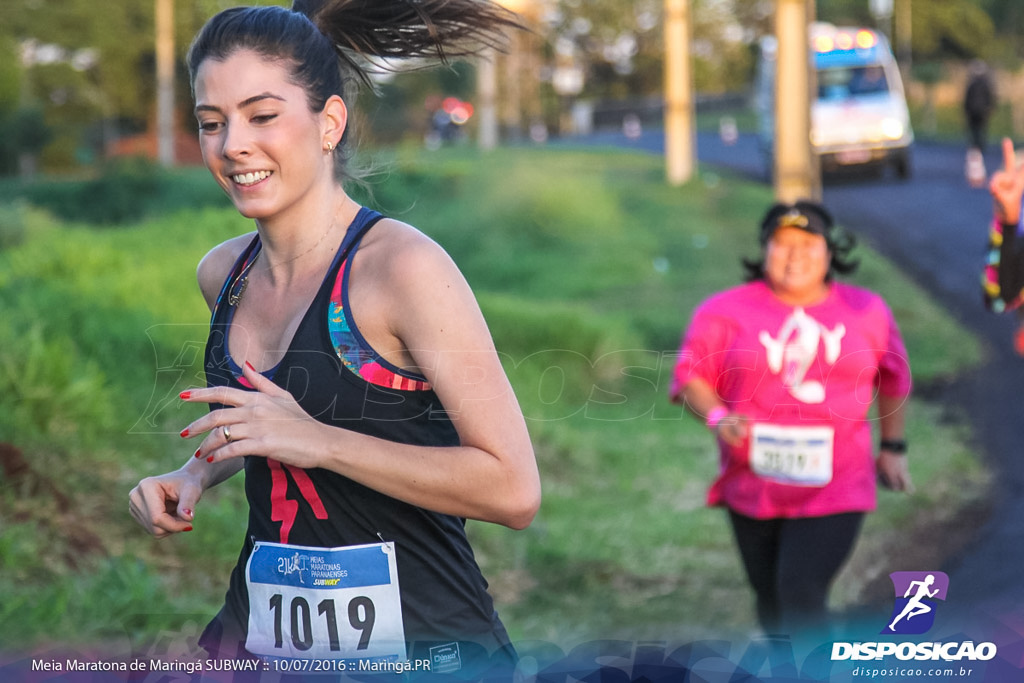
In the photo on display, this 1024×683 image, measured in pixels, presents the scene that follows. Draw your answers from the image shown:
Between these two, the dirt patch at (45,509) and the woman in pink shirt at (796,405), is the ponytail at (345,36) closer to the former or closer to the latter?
the woman in pink shirt at (796,405)

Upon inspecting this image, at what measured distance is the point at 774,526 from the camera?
4.55 m

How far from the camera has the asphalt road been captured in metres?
6.05

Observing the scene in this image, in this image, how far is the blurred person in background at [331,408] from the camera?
2219mm

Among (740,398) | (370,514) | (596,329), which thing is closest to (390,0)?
(370,514)

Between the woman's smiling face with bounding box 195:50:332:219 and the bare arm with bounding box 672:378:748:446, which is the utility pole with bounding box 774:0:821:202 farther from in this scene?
the woman's smiling face with bounding box 195:50:332:219

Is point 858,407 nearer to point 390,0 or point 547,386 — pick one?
point 390,0

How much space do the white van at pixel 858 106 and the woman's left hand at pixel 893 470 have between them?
17474 mm

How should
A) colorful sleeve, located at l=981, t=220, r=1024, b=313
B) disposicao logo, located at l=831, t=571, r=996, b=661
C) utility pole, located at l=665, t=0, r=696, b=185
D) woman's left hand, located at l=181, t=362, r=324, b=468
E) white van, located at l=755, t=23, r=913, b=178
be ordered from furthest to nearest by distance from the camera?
white van, located at l=755, t=23, r=913, b=178 → utility pole, located at l=665, t=0, r=696, b=185 → colorful sleeve, located at l=981, t=220, r=1024, b=313 → disposicao logo, located at l=831, t=571, r=996, b=661 → woman's left hand, located at l=181, t=362, r=324, b=468

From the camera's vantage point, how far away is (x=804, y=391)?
4523mm

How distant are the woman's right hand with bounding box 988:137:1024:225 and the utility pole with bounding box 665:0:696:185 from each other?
1550 cm

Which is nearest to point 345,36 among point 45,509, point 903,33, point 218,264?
point 218,264

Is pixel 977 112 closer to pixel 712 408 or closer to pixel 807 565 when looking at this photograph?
pixel 712 408

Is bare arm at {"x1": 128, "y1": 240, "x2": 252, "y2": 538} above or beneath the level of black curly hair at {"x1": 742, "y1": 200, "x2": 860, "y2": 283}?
beneath

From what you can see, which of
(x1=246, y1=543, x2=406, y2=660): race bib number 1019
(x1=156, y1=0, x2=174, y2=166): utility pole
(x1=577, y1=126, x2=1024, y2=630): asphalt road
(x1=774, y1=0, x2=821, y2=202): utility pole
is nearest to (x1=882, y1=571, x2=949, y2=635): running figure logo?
(x1=577, y1=126, x2=1024, y2=630): asphalt road
